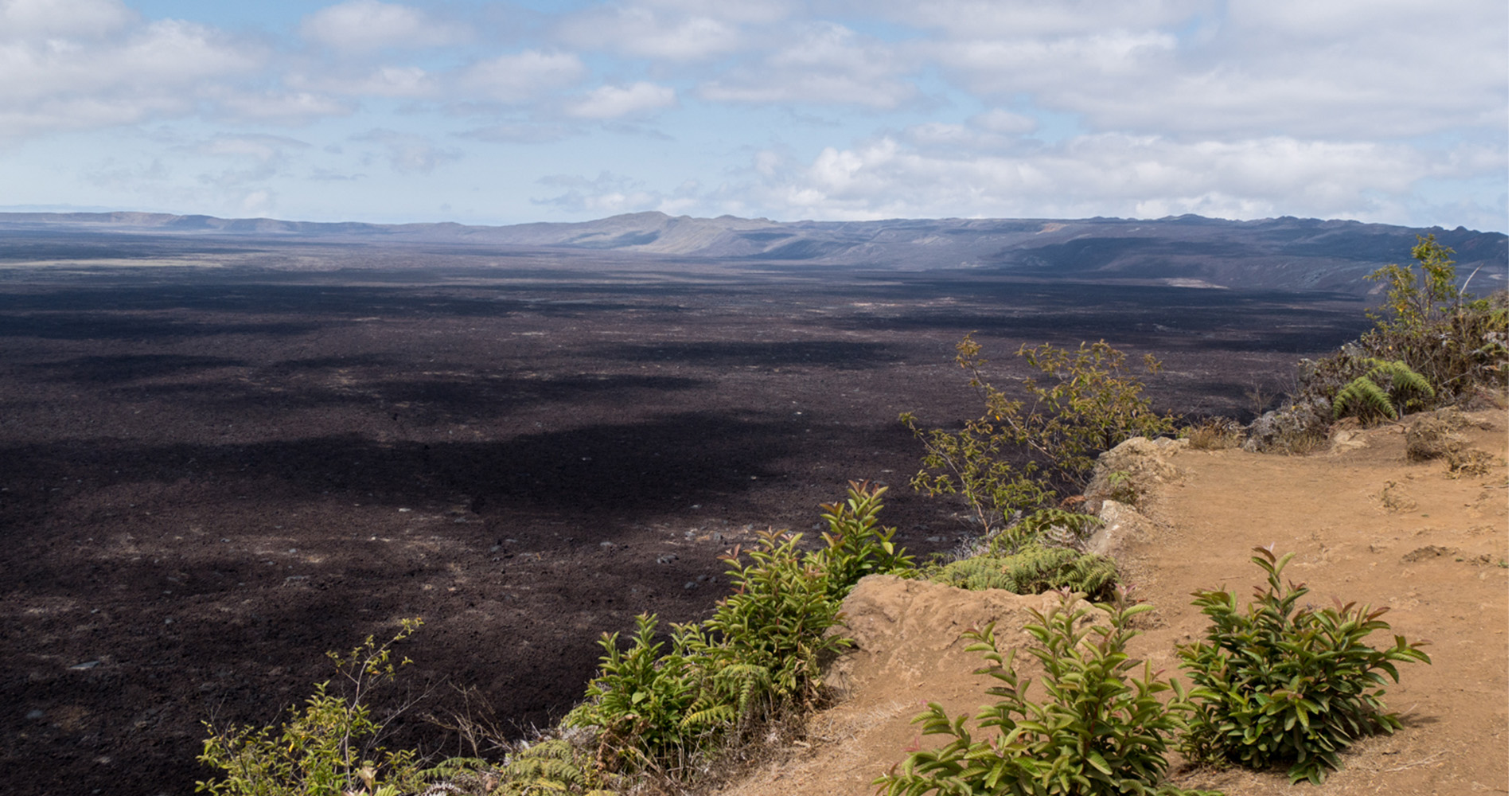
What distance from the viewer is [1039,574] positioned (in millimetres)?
4645

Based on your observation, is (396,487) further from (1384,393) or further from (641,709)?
(1384,393)

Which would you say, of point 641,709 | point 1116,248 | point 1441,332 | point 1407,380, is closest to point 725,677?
point 641,709

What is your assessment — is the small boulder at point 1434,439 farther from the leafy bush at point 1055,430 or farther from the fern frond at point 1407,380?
the leafy bush at point 1055,430

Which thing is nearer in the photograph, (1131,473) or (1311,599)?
(1311,599)

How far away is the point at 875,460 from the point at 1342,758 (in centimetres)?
884

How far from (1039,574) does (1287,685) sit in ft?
6.72

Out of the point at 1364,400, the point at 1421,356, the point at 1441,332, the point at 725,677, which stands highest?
the point at 1441,332

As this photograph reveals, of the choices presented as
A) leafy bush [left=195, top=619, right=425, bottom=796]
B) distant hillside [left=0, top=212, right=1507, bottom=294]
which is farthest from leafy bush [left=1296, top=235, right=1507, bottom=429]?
distant hillside [left=0, top=212, right=1507, bottom=294]

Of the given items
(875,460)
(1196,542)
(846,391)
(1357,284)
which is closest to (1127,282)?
(1357,284)

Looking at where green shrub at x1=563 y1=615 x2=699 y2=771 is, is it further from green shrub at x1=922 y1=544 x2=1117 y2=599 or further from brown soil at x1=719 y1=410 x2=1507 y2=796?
green shrub at x1=922 y1=544 x2=1117 y2=599

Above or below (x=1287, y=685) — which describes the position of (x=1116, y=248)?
above

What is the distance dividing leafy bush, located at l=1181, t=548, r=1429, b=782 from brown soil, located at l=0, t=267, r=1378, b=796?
3.76 metres

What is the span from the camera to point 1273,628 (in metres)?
2.72

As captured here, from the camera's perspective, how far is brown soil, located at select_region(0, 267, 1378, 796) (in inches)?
223
